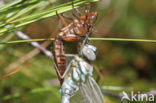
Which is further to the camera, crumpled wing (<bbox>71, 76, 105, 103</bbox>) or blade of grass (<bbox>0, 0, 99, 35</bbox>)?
crumpled wing (<bbox>71, 76, 105, 103</bbox>)

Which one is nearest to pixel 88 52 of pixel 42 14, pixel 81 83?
pixel 81 83

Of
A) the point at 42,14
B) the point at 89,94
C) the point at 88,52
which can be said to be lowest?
the point at 89,94

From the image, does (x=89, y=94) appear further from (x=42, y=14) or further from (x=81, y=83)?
(x=42, y=14)

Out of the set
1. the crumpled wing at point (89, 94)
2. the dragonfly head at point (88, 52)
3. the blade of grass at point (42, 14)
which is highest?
the blade of grass at point (42, 14)

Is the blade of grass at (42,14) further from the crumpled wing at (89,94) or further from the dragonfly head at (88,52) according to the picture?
the crumpled wing at (89,94)

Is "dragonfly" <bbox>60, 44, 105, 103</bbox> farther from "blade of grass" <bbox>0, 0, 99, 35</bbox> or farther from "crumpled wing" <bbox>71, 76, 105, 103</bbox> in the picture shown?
"blade of grass" <bbox>0, 0, 99, 35</bbox>

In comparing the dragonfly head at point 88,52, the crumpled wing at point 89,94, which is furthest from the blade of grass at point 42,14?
the crumpled wing at point 89,94

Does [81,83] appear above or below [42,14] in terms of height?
below

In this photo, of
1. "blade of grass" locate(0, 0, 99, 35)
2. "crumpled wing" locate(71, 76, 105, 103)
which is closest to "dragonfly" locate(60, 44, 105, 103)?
"crumpled wing" locate(71, 76, 105, 103)

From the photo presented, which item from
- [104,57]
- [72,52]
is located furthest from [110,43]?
[72,52]

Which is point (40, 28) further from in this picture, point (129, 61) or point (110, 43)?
point (129, 61)

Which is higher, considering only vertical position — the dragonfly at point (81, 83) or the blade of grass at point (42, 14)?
the blade of grass at point (42, 14)
